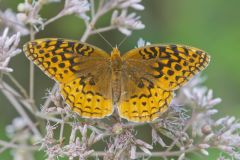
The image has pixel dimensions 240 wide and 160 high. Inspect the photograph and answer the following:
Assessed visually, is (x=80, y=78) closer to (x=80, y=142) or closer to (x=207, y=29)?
(x=80, y=142)

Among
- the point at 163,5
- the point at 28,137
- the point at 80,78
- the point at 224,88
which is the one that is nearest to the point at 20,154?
the point at 28,137

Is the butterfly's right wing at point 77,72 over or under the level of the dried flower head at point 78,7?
under

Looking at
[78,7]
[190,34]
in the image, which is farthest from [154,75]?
[190,34]

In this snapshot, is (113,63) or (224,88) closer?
(113,63)

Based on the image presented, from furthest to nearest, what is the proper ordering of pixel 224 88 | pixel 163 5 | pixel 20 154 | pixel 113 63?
pixel 163 5, pixel 224 88, pixel 113 63, pixel 20 154

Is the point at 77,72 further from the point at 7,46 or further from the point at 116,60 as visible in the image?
the point at 7,46

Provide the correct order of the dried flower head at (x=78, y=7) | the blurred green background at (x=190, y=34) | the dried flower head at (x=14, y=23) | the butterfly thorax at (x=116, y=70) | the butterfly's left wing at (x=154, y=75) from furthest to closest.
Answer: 1. the blurred green background at (x=190, y=34)
2. the dried flower head at (x=78, y=7)
3. the dried flower head at (x=14, y=23)
4. the butterfly thorax at (x=116, y=70)
5. the butterfly's left wing at (x=154, y=75)

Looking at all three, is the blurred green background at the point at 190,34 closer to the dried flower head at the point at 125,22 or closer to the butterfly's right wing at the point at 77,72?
the dried flower head at the point at 125,22

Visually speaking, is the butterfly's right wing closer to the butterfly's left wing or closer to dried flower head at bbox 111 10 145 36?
the butterfly's left wing

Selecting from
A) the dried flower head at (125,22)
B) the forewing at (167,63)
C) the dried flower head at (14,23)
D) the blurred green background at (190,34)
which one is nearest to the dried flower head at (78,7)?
the dried flower head at (125,22)
